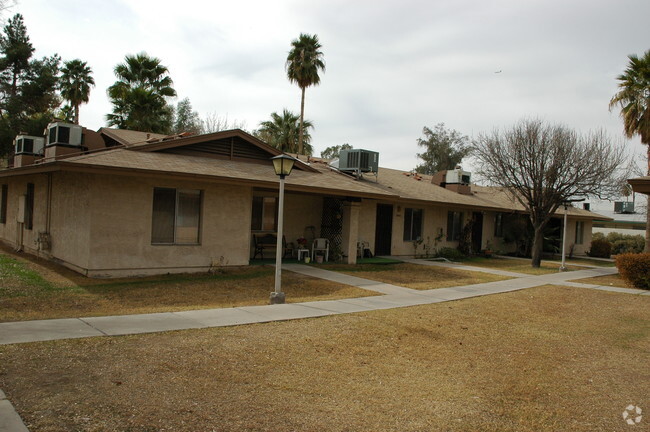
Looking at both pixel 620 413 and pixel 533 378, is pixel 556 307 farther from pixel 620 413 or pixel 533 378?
pixel 620 413

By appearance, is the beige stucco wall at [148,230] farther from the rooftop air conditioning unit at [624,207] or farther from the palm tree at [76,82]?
the rooftop air conditioning unit at [624,207]

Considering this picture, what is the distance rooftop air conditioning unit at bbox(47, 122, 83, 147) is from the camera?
15180 mm

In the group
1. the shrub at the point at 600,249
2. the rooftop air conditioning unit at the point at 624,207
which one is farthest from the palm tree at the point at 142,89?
the rooftop air conditioning unit at the point at 624,207

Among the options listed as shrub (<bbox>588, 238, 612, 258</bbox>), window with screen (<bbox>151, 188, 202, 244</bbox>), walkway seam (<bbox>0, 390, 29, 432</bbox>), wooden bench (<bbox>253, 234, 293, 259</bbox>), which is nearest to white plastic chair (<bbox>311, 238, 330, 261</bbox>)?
wooden bench (<bbox>253, 234, 293, 259</bbox>)

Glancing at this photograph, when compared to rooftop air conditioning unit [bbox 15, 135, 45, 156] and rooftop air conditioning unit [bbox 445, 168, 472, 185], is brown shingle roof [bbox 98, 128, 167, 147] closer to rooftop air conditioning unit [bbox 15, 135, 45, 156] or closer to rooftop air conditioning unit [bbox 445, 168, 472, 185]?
rooftop air conditioning unit [bbox 15, 135, 45, 156]

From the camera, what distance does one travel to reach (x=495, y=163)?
1995cm

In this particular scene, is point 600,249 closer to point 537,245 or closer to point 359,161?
point 537,245

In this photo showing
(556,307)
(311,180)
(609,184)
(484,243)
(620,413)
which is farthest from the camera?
(484,243)

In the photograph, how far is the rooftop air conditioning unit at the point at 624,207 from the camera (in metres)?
35.7

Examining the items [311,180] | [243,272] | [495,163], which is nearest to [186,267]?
[243,272]

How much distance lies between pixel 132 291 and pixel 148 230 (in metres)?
2.36

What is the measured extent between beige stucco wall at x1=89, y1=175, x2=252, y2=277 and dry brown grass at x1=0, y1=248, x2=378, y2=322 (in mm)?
394

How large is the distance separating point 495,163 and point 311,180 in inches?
350

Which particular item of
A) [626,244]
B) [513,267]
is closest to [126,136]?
[513,267]
